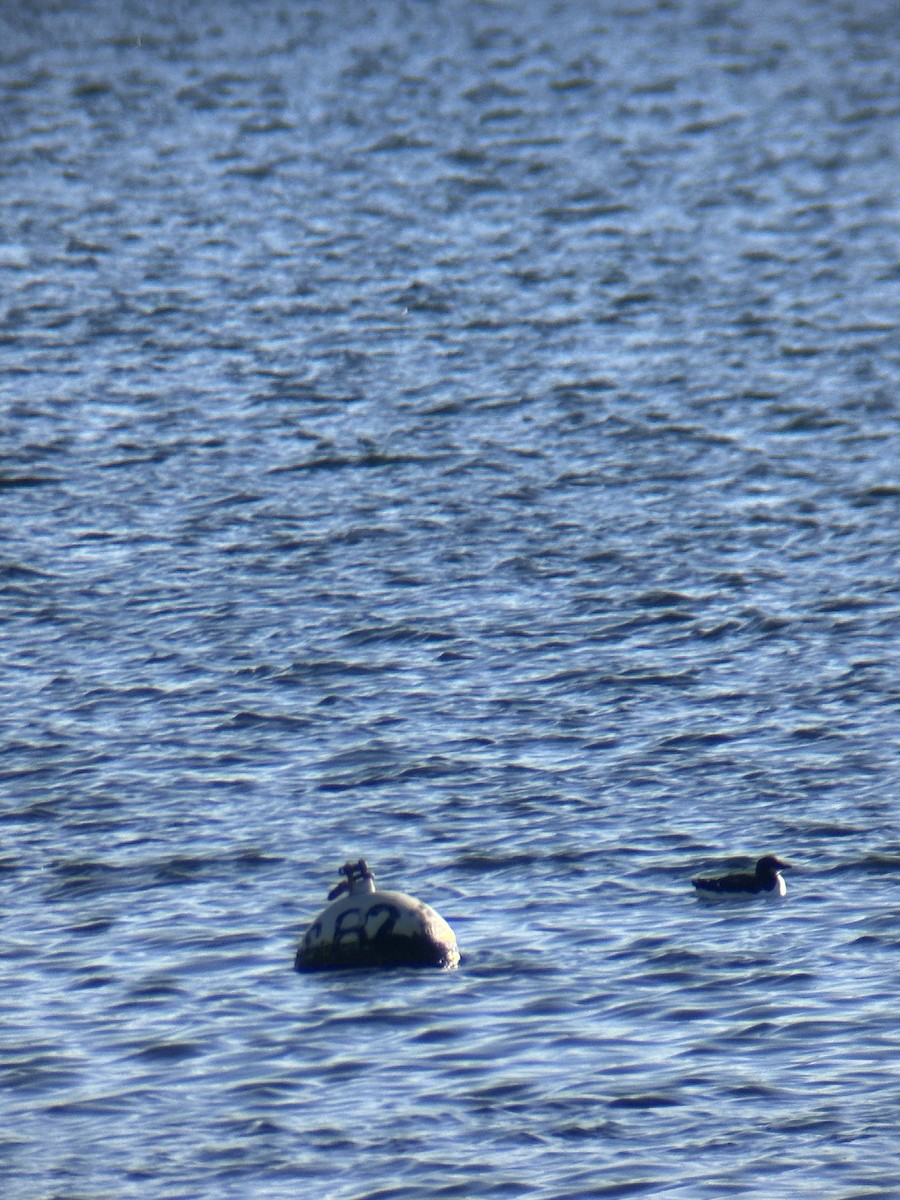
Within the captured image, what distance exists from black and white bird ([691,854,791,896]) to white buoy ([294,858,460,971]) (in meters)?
1.96

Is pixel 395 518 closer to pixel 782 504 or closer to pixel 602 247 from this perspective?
pixel 782 504

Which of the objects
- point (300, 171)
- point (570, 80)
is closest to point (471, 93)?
point (570, 80)

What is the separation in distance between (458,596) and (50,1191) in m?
12.6

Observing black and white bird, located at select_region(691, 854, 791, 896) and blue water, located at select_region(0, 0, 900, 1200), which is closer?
blue water, located at select_region(0, 0, 900, 1200)

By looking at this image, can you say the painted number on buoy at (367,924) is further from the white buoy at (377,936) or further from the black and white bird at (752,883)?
the black and white bird at (752,883)

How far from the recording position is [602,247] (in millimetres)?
41969

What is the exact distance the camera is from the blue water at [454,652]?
1341 centimetres

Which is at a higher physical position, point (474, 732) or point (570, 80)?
point (570, 80)

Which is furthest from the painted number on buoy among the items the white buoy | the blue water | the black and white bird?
the black and white bird

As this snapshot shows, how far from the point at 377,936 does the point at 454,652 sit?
7467 mm

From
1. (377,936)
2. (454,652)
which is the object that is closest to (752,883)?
(377,936)

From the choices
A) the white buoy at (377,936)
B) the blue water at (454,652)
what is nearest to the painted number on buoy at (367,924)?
the white buoy at (377,936)

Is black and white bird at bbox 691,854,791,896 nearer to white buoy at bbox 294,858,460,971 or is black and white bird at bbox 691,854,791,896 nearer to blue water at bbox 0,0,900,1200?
blue water at bbox 0,0,900,1200

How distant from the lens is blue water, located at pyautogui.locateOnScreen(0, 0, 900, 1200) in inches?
528
